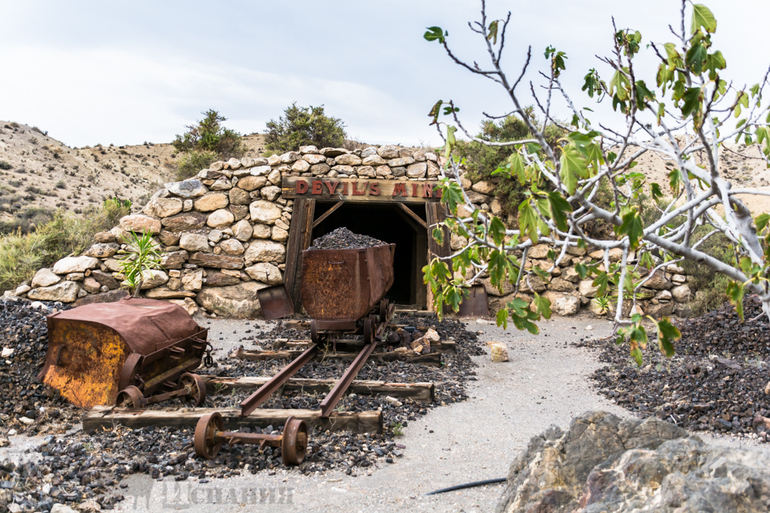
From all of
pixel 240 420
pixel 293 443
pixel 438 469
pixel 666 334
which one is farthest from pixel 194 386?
pixel 666 334

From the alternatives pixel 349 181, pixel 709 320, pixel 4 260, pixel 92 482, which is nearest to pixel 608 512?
pixel 92 482

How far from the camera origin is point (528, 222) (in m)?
2.03

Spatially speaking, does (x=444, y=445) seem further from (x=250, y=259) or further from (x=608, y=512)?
(x=250, y=259)

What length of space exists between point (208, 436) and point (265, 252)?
6.78 m

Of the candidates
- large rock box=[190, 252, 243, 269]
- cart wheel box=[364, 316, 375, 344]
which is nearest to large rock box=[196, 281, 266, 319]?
large rock box=[190, 252, 243, 269]

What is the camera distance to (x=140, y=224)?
10.1 m

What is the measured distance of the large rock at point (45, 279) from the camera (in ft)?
31.4

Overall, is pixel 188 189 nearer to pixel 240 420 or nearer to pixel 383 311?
pixel 383 311

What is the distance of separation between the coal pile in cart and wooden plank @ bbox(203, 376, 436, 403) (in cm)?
196

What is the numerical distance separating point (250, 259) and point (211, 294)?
959mm

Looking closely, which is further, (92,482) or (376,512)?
(92,482)

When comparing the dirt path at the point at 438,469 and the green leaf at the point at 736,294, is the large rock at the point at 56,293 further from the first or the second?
the green leaf at the point at 736,294

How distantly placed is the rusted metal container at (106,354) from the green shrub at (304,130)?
13568mm

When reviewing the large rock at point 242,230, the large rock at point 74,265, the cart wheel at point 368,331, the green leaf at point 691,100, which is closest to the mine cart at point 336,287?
the cart wheel at point 368,331
